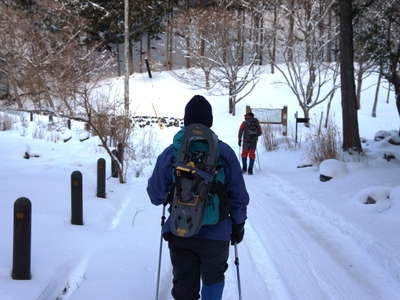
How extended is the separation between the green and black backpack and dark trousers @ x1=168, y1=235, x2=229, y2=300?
0.56 ft

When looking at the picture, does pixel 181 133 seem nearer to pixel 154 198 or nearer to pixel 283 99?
pixel 154 198

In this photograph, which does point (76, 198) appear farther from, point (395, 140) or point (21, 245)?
point (395, 140)

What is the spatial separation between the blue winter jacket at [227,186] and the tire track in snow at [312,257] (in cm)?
142

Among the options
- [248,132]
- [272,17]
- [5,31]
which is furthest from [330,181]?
[272,17]

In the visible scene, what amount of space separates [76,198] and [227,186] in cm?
366

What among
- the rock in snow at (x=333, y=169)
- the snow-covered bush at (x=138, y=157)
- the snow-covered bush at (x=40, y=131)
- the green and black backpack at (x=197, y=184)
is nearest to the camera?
the green and black backpack at (x=197, y=184)

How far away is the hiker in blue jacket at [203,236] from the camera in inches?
123

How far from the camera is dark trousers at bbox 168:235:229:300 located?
3125 mm

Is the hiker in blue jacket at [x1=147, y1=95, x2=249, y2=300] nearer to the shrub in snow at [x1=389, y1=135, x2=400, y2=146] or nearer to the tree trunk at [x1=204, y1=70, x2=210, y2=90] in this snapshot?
the shrub in snow at [x1=389, y1=135, x2=400, y2=146]

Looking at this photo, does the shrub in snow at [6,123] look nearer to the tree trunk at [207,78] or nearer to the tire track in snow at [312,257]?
the tire track in snow at [312,257]

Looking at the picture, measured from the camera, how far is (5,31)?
12.1m

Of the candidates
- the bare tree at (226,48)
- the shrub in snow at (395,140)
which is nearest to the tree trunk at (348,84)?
the shrub in snow at (395,140)

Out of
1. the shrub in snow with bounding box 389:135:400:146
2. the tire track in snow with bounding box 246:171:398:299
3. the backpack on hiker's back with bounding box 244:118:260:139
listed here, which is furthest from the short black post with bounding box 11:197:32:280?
the shrub in snow with bounding box 389:135:400:146

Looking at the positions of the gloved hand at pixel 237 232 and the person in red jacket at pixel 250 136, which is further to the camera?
the person in red jacket at pixel 250 136
